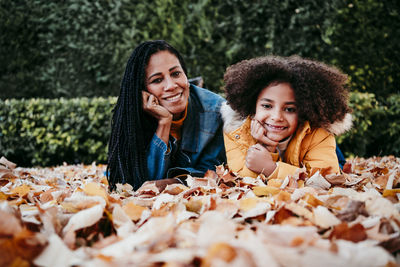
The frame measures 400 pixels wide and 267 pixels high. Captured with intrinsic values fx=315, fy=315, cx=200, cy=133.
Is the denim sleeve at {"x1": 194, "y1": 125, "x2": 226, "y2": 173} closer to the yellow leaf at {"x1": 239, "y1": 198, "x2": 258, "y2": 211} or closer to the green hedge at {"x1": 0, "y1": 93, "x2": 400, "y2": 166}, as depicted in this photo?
the yellow leaf at {"x1": 239, "y1": 198, "x2": 258, "y2": 211}

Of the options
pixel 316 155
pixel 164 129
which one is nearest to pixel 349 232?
pixel 316 155

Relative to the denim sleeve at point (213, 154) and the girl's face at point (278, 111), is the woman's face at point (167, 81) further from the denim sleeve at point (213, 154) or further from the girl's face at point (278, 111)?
the girl's face at point (278, 111)

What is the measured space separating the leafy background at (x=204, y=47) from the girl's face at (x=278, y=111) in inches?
98.7

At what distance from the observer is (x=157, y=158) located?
2.42 metres

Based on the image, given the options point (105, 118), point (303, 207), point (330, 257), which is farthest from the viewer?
point (105, 118)

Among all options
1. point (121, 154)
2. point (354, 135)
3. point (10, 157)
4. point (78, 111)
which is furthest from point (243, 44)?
point (10, 157)

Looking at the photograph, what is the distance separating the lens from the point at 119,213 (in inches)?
44.3

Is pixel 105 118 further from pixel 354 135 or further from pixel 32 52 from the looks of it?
pixel 354 135

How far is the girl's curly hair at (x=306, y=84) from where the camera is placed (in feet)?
6.87

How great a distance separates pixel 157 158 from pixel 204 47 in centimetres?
352

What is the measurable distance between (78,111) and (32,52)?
273cm

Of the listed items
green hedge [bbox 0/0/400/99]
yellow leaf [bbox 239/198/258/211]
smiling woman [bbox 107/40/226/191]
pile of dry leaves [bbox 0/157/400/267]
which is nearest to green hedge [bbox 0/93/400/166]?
green hedge [bbox 0/0/400/99]

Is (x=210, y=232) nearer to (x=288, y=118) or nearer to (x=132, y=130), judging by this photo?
(x=288, y=118)

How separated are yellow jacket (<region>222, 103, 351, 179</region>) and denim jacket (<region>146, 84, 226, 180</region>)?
240 millimetres
